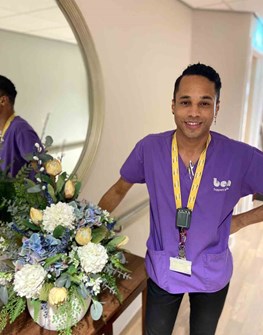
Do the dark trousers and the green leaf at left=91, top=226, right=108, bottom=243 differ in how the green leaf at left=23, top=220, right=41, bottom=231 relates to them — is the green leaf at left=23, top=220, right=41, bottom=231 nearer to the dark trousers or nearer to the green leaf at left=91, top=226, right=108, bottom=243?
the green leaf at left=91, top=226, right=108, bottom=243

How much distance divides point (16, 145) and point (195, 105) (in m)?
0.67

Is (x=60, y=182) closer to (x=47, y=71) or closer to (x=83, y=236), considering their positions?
(x=83, y=236)

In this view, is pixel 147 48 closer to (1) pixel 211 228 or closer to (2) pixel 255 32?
(1) pixel 211 228

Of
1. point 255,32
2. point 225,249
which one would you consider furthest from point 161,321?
point 255,32

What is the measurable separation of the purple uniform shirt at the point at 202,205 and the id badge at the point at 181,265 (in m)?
0.02

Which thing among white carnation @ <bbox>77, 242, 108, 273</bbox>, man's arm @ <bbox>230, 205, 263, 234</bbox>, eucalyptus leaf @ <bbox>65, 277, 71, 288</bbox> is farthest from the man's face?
eucalyptus leaf @ <bbox>65, 277, 71, 288</bbox>

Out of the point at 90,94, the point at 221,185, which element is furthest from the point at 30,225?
the point at 90,94

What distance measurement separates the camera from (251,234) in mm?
3492

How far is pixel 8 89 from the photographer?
112 centimetres

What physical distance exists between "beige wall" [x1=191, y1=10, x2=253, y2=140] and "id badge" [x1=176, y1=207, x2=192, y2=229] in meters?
2.06

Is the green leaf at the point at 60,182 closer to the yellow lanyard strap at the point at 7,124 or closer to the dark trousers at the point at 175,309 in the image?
the yellow lanyard strap at the point at 7,124

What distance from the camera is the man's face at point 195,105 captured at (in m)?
1.06

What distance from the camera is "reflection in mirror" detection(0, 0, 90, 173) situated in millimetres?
1107

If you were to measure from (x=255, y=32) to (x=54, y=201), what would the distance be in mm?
2928
